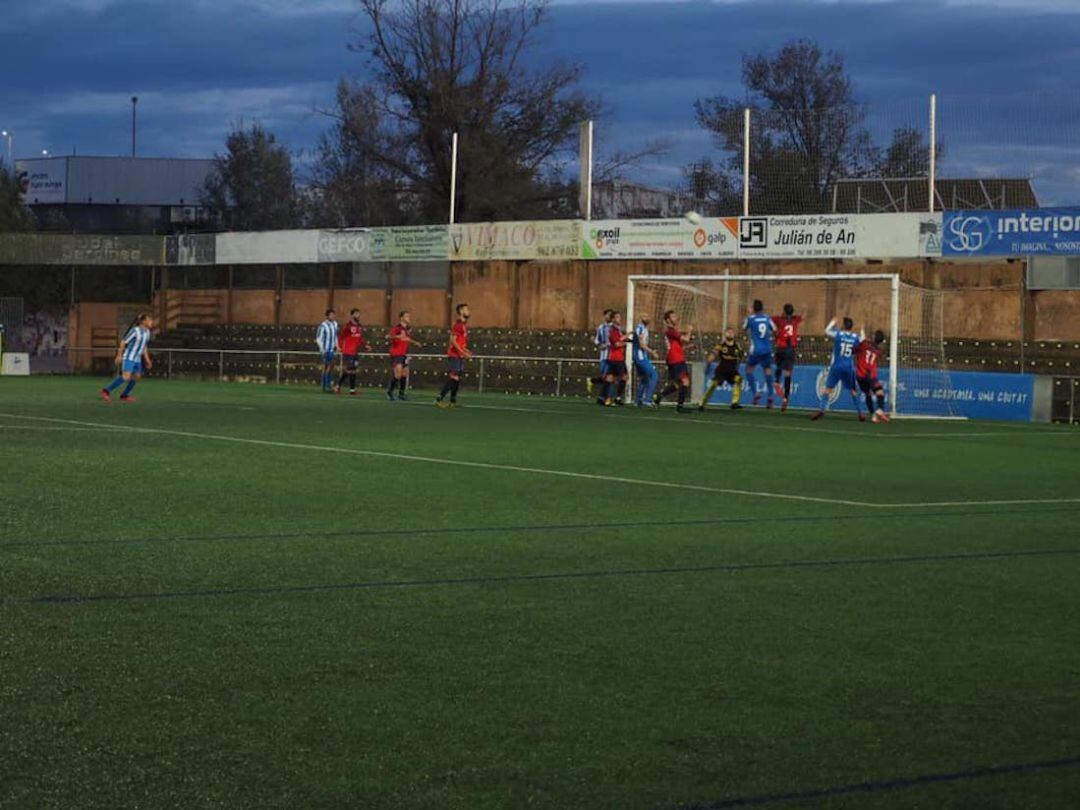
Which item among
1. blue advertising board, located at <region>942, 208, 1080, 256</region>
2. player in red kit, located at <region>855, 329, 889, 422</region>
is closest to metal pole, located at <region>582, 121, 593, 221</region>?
blue advertising board, located at <region>942, 208, 1080, 256</region>

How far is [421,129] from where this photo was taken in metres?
59.0

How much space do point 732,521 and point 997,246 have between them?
75.0ft

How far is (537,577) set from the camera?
29.3 ft

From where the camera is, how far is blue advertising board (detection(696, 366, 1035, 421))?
30.0 meters

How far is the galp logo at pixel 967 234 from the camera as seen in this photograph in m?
33.3

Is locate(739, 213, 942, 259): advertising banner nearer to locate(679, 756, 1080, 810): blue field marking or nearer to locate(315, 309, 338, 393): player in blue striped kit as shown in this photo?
locate(315, 309, 338, 393): player in blue striped kit

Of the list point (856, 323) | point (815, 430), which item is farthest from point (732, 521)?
point (856, 323)

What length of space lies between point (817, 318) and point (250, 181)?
178ft

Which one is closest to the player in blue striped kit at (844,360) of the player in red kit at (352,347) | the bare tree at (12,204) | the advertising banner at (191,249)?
the player in red kit at (352,347)

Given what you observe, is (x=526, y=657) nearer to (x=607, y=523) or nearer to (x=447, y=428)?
(x=607, y=523)

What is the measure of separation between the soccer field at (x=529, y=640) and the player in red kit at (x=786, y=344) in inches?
569

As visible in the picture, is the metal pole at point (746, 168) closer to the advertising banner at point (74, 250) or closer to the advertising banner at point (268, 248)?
the advertising banner at point (268, 248)

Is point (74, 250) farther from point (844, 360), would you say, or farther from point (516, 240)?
point (844, 360)

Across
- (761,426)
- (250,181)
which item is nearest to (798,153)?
(761,426)
